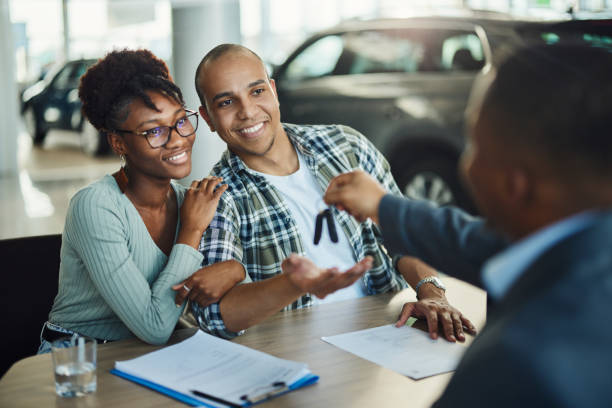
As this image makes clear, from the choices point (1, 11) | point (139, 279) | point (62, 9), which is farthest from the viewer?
point (62, 9)

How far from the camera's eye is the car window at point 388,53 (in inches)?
203

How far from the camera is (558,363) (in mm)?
741

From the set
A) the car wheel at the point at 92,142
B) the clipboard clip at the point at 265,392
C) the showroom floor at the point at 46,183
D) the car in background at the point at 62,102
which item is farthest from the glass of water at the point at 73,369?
the car in background at the point at 62,102

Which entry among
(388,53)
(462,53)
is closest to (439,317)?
(462,53)

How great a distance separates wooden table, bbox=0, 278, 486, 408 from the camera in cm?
142

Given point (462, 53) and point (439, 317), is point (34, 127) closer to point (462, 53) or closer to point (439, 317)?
point (462, 53)

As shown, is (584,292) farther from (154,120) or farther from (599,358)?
(154,120)

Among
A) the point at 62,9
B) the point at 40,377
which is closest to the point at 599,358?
the point at 40,377

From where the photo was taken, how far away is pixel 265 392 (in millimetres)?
1421

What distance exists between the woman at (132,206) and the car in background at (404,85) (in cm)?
327

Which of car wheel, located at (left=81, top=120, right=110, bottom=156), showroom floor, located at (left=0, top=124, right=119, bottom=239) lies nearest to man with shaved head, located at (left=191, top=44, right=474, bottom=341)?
showroom floor, located at (left=0, top=124, right=119, bottom=239)

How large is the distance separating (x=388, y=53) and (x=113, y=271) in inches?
160

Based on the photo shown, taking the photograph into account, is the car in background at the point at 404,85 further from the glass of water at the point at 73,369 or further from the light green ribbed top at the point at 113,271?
the glass of water at the point at 73,369

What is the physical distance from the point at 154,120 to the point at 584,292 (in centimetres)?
150
